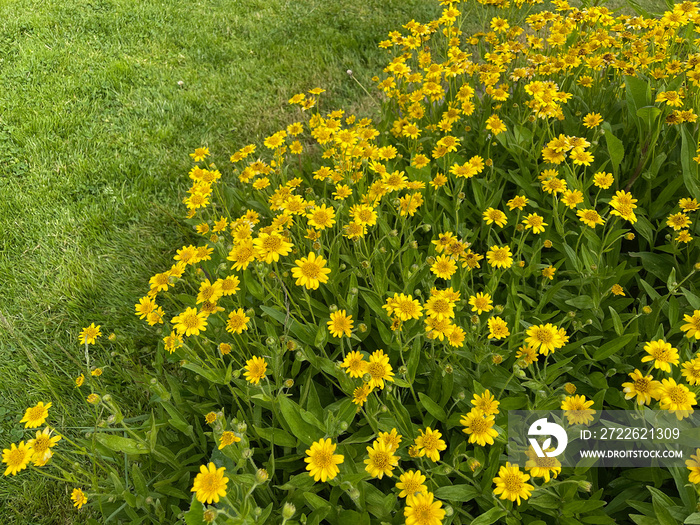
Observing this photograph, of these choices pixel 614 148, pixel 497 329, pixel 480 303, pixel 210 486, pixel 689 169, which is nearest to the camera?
pixel 210 486

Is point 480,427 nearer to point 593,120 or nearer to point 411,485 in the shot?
point 411,485

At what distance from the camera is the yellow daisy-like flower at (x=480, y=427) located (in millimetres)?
1421

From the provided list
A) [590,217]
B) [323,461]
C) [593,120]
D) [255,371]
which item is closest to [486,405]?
[323,461]

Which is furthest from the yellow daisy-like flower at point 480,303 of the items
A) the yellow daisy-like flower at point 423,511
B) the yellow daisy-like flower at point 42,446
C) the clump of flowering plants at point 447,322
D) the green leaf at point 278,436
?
the yellow daisy-like flower at point 42,446

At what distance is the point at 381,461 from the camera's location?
1.33m

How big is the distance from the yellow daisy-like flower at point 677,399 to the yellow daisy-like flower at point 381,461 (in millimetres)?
842

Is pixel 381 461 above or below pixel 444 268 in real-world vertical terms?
→ below

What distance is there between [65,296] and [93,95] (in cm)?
242

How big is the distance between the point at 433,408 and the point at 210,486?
2.76 ft

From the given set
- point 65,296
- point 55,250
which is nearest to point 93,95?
point 55,250

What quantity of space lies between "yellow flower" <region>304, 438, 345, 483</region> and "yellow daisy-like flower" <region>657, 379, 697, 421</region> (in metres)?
1.01

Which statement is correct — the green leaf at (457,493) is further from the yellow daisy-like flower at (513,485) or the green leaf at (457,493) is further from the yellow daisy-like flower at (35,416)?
the yellow daisy-like flower at (35,416)

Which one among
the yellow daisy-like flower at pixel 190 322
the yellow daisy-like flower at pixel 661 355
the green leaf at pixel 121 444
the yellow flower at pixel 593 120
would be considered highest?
the yellow flower at pixel 593 120

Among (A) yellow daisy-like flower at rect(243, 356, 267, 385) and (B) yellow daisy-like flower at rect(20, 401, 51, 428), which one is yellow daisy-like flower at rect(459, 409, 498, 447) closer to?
(A) yellow daisy-like flower at rect(243, 356, 267, 385)
